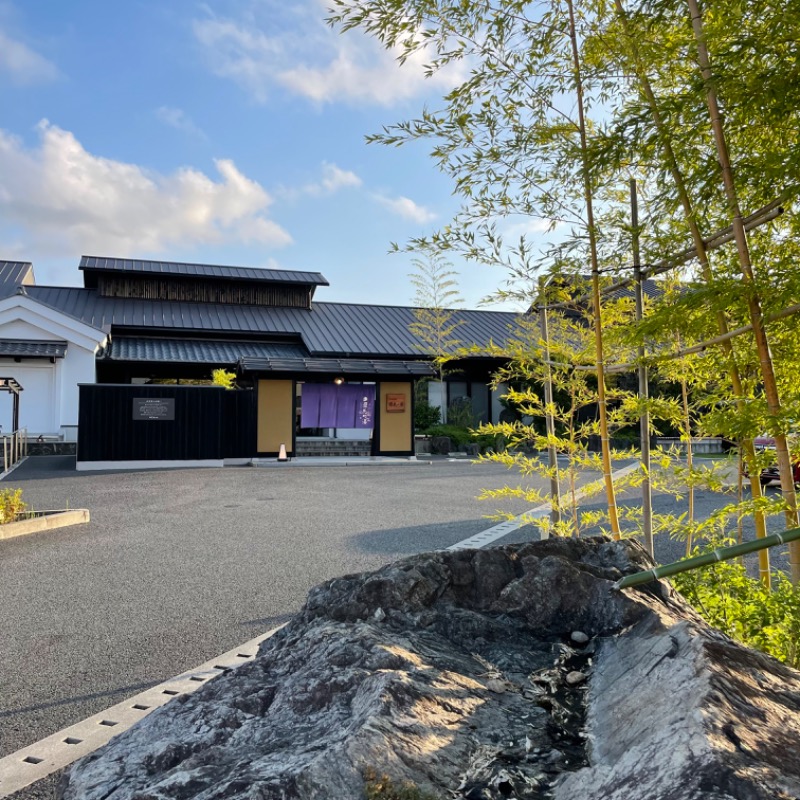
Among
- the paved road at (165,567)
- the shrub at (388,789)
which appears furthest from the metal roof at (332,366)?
the shrub at (388,789)

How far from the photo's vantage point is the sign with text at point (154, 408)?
51.1 ft

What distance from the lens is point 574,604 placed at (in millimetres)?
→ 1885

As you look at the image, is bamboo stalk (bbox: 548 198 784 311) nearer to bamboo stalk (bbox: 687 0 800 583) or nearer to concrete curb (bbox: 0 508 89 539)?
bamboo stalk (bbox: 687 0 800 583)

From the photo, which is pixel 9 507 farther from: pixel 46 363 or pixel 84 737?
pixel 46 363

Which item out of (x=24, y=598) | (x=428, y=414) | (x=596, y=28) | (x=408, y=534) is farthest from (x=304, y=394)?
(x=596, y=28)

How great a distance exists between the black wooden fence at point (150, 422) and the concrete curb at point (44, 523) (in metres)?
7.47

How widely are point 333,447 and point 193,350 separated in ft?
18.6

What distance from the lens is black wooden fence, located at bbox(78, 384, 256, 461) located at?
15.1 metres

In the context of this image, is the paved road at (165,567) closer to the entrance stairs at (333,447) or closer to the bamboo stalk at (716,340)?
the bamboo stalk at (716,340)

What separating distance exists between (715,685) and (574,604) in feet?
2.30

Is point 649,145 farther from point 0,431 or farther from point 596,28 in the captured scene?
point 0,431

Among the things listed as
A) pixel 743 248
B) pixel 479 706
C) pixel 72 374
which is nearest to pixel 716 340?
pixel 743 248

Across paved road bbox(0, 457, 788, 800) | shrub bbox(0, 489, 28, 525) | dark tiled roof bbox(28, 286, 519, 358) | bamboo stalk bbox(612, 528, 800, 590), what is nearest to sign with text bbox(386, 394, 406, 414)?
dark tiled roof bbox(28, 286, 519, 358)

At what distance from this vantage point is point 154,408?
1570cm
